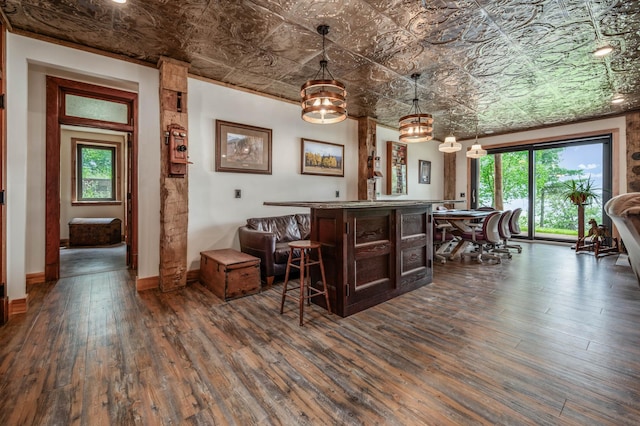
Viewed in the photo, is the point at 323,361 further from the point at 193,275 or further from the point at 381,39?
the point at 381,39

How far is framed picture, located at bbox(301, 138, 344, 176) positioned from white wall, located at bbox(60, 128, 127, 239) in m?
5.10

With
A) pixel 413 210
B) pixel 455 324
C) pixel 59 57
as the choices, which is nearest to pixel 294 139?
pixel 413 210

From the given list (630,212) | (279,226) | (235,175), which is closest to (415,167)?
(279,226)

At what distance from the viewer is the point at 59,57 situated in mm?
3014

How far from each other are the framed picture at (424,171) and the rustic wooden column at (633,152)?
3878 millimetres

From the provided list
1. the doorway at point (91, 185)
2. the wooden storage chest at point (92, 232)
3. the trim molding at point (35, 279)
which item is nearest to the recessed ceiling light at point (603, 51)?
the trim molding at point (35, 279)

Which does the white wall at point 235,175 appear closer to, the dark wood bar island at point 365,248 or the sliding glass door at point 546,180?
the dark wood bar island at point 365,248

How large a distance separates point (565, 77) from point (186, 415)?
228 inches

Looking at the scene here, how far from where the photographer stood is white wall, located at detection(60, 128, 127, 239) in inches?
253

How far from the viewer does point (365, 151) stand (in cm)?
588

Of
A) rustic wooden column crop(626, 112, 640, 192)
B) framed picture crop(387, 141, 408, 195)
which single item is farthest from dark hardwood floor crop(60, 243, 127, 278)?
rustic wooden column crop(626, 112, 640, 192)

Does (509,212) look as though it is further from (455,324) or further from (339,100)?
(339,100)

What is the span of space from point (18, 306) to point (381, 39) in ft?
14.9

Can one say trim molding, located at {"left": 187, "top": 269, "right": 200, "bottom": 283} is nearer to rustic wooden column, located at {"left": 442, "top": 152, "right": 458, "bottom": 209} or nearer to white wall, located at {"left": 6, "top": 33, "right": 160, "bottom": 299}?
white wall, located at {"left": 6, "top": 33, "right": 160, "bottom": 299}
